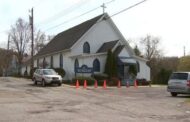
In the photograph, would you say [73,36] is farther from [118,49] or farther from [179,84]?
[179,84]

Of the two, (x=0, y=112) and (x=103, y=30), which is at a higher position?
(x=103, y=30)

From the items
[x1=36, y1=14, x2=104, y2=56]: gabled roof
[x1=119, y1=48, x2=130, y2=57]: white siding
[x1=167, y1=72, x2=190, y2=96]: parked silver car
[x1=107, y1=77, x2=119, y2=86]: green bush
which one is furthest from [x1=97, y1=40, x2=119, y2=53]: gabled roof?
[x1=167, y1=72, x2=190, y2=96]: parked silver car

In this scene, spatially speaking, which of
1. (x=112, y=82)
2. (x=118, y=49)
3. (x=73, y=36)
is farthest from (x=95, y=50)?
(x=112, y=82)

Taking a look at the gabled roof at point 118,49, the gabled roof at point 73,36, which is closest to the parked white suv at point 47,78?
the gabled roof at point 73,36

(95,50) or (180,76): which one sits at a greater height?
(95,50)

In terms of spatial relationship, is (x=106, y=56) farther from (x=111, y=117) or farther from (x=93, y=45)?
(x=111, y=117)

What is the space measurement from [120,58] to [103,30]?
590 centimetres

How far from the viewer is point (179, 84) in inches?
1150

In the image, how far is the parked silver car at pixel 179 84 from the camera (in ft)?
95.1

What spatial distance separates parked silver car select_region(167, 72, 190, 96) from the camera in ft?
95.1

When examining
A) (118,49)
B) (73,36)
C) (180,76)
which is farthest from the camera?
(73,36)

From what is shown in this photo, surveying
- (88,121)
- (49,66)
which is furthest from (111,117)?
(49,66)

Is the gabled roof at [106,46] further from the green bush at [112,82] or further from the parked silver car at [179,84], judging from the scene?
the parked silver car at [179,84]

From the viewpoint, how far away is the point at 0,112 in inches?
651
